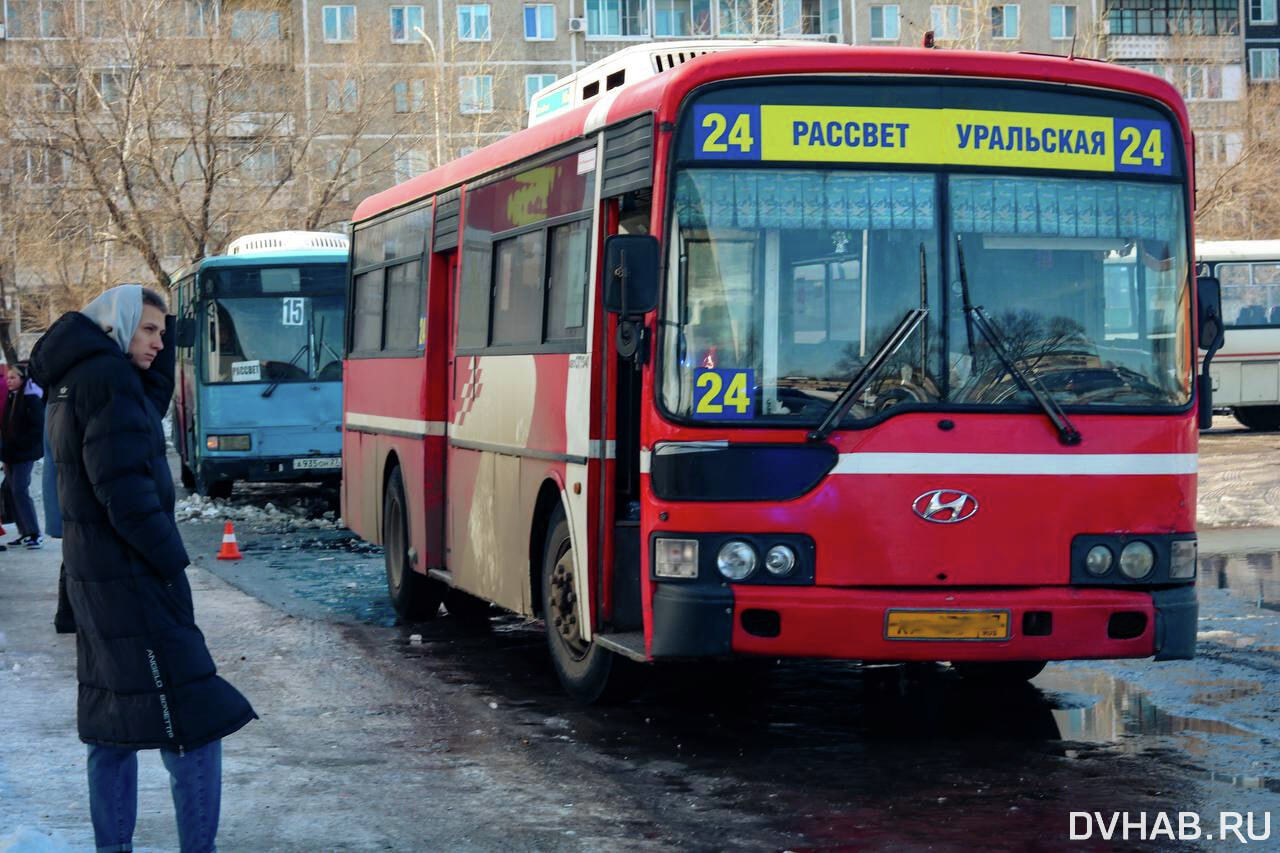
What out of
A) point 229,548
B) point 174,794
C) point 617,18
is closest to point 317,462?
point 229,548

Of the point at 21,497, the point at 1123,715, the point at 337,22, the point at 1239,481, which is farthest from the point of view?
the point at 337,22

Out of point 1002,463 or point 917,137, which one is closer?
point 1002,463

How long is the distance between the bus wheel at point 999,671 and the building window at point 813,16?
70075 mm

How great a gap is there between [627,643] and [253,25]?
41623 millimetres

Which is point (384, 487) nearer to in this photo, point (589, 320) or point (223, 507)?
point (589, 320)

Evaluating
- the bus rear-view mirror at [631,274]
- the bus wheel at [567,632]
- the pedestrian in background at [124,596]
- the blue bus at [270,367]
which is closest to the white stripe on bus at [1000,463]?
the bus rear-view mirror at [631,274]

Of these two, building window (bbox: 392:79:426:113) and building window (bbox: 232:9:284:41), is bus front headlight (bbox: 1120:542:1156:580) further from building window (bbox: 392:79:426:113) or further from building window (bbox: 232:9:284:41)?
building window (bbox: 392:79:426:113)

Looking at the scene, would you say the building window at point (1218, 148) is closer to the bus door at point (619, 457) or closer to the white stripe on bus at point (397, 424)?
the white stripe on bus at point (397, 424)

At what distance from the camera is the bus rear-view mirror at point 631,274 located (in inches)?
332

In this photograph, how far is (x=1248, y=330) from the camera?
118 ft

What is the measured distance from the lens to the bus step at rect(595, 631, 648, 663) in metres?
8.83

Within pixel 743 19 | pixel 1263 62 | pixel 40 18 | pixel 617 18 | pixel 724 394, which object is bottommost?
pixel 724 394

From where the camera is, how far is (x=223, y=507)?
80.3 ft

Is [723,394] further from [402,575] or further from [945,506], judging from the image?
[402,575]
